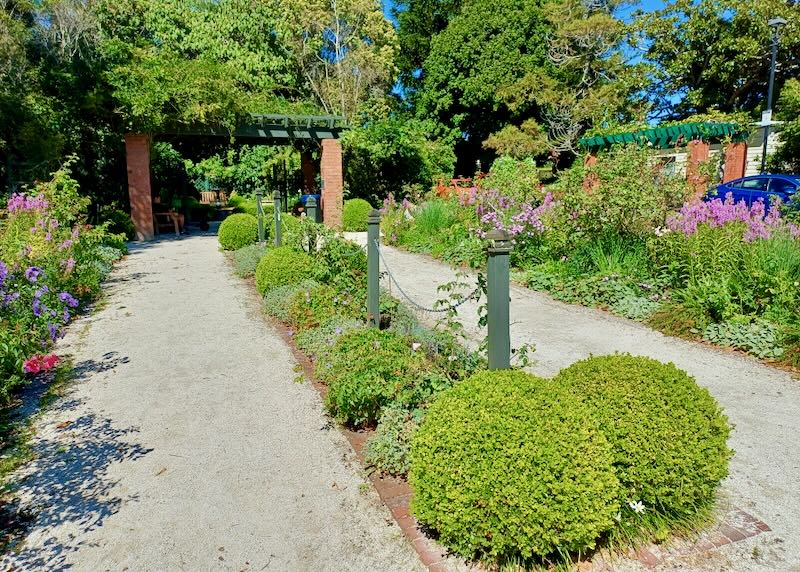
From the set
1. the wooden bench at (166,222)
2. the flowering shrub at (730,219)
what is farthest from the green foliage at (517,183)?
the wooden bench at (166,222)

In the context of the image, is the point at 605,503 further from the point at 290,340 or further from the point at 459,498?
the point at 290,340

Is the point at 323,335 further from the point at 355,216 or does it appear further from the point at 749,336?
the point at 355,216

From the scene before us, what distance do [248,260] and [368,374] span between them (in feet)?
21.5

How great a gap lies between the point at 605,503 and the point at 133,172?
48.8ft

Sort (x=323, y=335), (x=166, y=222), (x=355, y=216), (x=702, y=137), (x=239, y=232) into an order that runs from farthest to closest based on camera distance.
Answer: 1. (x=702, y=137)
2. (x=166, y=222)
3. (x=355, y=216)
4. (x=239, y=232)
5. (x=323, y=335)

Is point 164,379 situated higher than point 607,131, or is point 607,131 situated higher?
point 607,131

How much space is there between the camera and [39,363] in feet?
15.7

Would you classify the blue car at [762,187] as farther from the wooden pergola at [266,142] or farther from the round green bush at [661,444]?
the round green bush at [661,444]

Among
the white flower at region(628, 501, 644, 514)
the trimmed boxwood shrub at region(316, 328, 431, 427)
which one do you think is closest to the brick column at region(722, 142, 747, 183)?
the trimmed boxwood shrub at region(316, 328, 431, 427)

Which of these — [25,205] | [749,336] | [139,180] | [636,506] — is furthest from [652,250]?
[139,180]

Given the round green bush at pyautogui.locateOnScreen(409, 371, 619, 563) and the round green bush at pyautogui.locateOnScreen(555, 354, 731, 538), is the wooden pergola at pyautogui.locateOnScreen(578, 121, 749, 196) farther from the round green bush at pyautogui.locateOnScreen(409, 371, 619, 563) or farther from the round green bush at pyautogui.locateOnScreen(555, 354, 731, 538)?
the round green bush at pyautogui.locateOnScreen(409, 371, 619, 563)

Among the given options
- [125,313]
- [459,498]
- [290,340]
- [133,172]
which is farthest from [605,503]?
[133,172]

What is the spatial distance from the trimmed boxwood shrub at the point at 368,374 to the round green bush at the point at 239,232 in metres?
8.25

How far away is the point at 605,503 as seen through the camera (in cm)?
233
